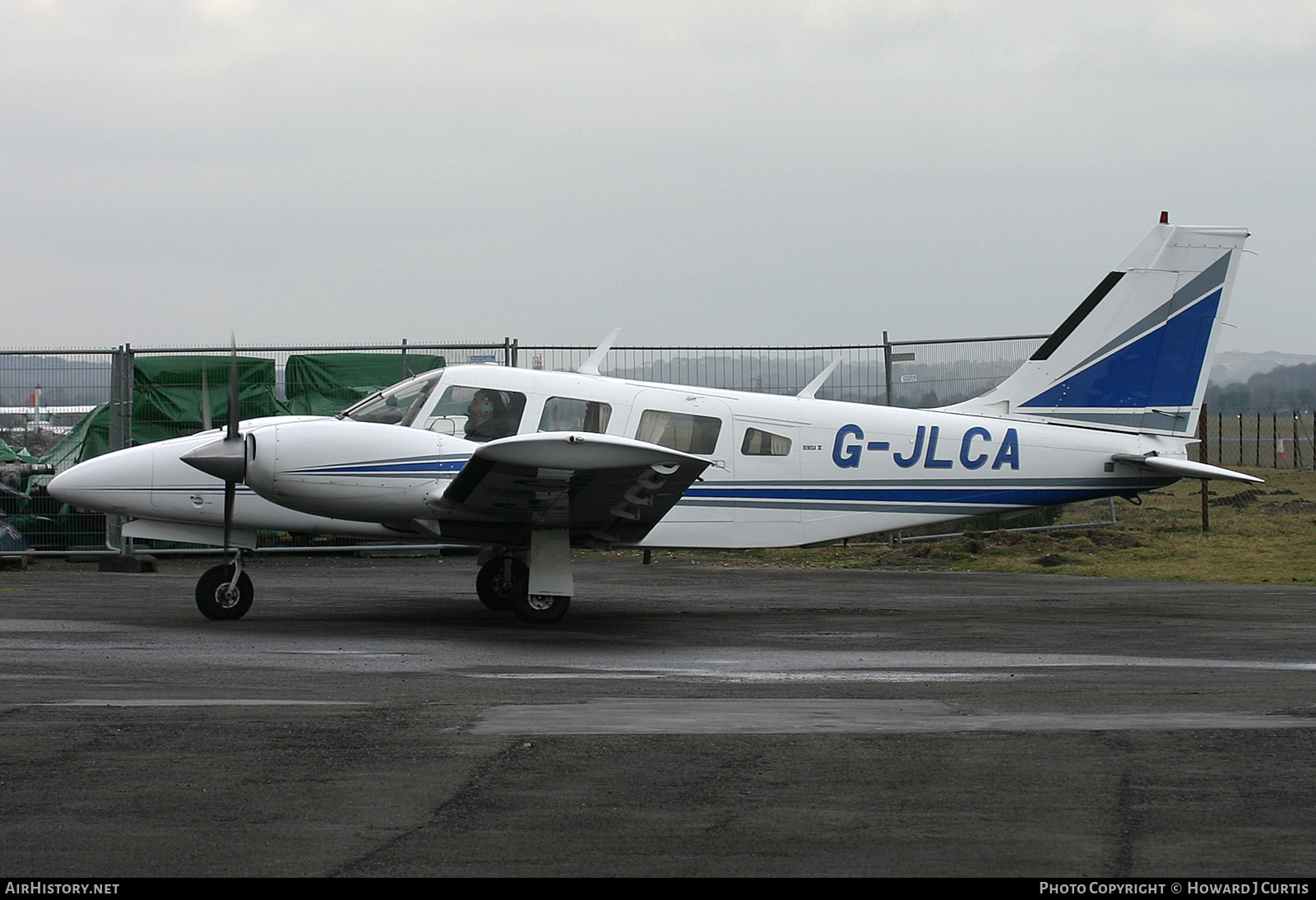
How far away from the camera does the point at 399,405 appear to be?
12047 mm

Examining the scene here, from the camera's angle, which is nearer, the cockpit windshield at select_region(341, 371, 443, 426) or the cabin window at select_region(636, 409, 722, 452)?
the cockpit windshield at select_region(341, 371, 443, 426)

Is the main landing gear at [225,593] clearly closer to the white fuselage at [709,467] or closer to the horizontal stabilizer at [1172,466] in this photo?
the white fuselage at [709,467]

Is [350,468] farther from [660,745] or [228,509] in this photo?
[660,745]

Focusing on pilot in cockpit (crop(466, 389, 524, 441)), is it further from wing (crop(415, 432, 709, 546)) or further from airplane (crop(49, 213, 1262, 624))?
wing (crop(415, 432, 709, 546))

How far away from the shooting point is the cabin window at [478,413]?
1195 centimetres

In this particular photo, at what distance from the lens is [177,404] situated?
1820cm

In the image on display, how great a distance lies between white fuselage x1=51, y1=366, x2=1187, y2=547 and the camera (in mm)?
11266

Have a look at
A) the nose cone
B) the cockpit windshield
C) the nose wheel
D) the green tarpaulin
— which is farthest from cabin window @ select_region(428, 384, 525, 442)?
the green tarpaulin

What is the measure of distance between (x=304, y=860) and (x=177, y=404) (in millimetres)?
14949

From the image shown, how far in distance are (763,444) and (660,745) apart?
263 inches

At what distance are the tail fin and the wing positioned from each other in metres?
4.27

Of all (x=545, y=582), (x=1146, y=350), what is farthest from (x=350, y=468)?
(x=1146, y=350)

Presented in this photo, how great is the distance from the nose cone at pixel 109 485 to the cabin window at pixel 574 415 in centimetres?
382
